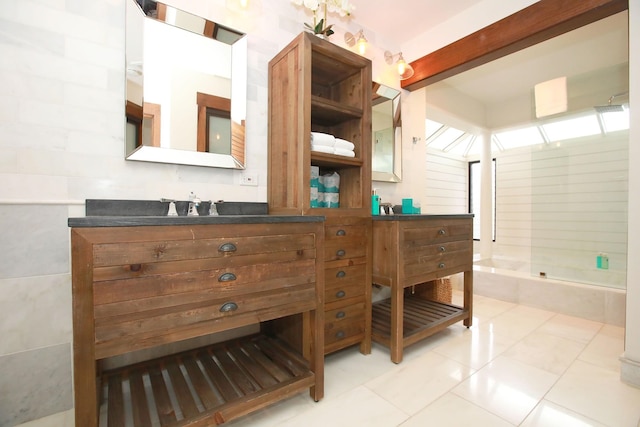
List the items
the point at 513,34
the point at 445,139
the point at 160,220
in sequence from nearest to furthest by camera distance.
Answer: the point at 160,220
the point at 513,34
the point at 445,139

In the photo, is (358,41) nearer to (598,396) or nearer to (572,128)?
(598,396)

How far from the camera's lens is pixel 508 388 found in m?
1.46

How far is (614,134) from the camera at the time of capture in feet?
9.89

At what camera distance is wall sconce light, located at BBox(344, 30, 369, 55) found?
2250mm

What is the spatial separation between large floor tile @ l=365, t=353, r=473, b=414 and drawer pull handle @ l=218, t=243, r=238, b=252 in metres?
1.11

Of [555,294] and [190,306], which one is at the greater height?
[190,306]

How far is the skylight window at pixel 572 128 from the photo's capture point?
3.24 m

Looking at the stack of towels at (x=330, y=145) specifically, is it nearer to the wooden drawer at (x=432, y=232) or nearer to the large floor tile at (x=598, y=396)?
the wooden drawer at (x=432, y=232)

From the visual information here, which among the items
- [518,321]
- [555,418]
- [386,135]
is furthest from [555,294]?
[386,135]

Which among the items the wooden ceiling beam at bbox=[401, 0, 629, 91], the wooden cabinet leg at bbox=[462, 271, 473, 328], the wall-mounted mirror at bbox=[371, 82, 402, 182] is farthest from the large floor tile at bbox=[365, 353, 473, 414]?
the wooden ceiling beam at bbox=[401, 0, 629, 91]

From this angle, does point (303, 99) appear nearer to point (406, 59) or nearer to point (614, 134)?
point (406, 59)

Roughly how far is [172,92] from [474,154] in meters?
5.33

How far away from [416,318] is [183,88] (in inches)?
90.0

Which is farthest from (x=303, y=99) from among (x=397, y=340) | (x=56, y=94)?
(x=397, y=340)
